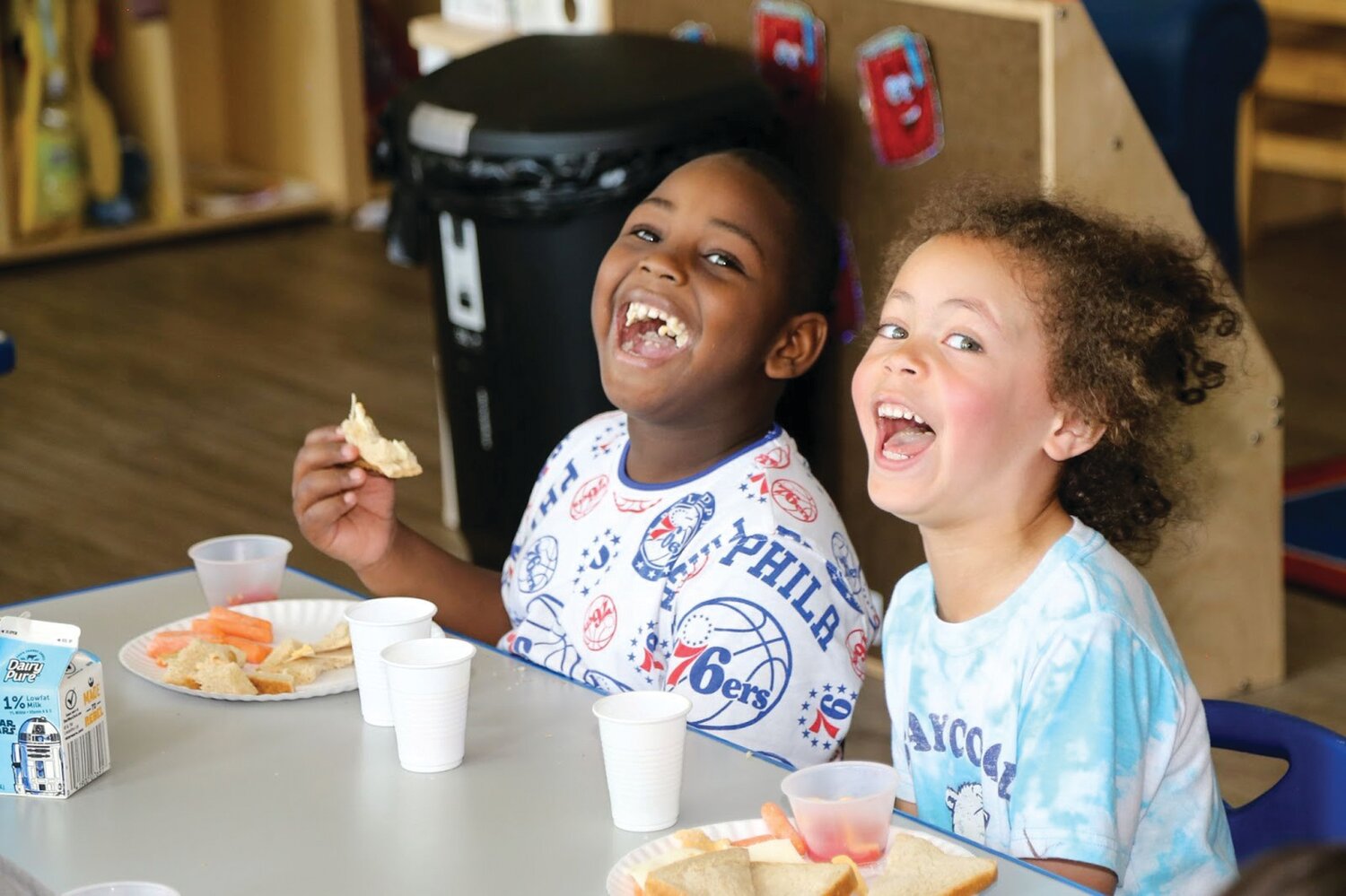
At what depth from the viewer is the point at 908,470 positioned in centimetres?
159

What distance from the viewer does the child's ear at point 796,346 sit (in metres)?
1.97

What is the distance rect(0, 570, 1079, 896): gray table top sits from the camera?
1317 mm

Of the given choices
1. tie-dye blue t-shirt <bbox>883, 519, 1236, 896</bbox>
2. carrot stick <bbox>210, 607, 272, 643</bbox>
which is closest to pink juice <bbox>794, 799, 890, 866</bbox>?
tie-dye blue t-shirt <bbox>883, 519, 1236, 896</bbox>

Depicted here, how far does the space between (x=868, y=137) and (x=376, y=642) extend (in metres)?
1.82

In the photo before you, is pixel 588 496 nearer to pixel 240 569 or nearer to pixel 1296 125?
pixel 240 569

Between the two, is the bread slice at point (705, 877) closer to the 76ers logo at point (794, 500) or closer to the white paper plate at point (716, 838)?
the white paper plate at point (716, 838)

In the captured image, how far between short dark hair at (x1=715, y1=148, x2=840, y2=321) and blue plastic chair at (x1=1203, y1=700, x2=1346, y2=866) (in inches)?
24.0

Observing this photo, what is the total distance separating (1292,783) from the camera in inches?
65.1

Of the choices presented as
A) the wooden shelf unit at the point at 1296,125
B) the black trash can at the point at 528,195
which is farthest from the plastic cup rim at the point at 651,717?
the wooden shelf unit at the point at 1296,125

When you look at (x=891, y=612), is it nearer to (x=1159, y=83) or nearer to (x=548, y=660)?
(x=548, y=660)

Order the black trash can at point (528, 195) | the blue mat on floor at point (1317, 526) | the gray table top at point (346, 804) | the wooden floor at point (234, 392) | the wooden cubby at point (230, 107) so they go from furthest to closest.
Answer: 1. the wooden cubby at point (230, 107)
2. the wooden floor at point (234, 392)
3. the blue mat on floor at point (1317, 526)
4. the black trash can at point (528, 195)
5. the gray table top at point (346, 804)

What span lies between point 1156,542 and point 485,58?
200 cm

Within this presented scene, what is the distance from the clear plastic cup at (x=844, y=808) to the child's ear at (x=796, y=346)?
2.38 ft

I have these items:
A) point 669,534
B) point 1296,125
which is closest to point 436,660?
point 669,534
